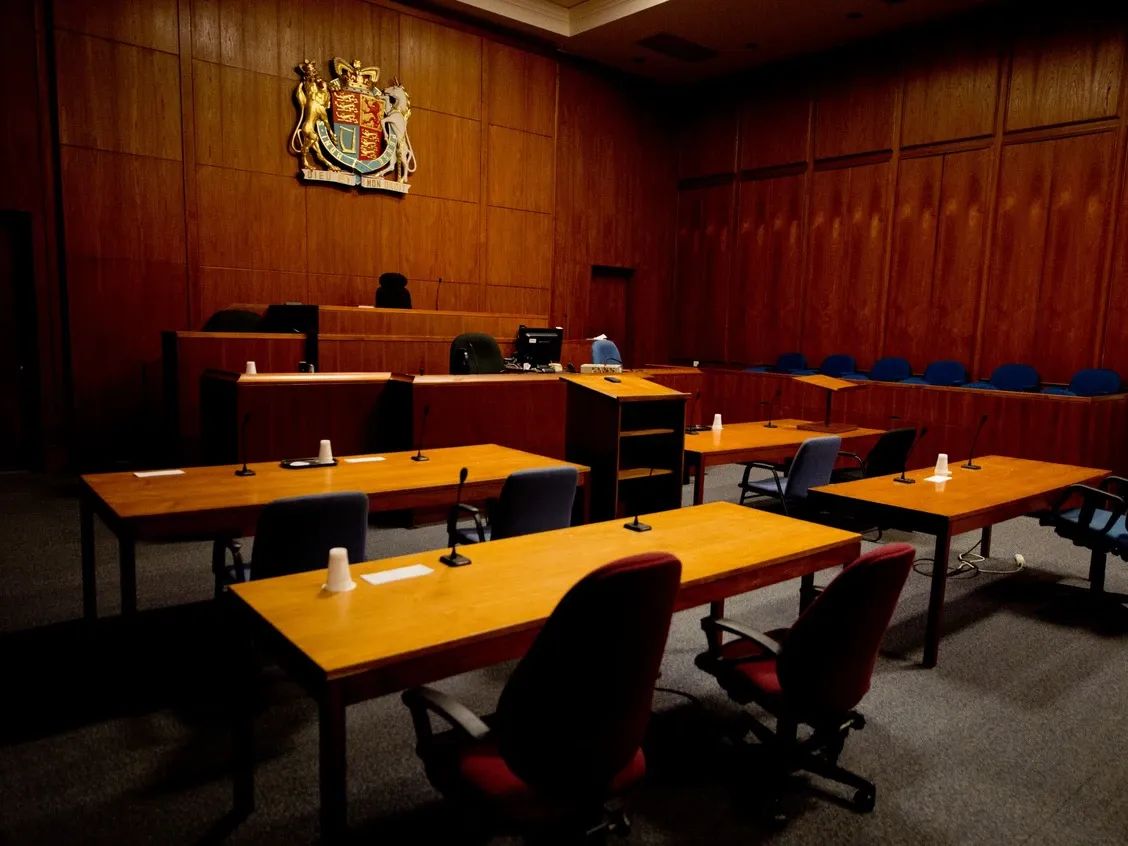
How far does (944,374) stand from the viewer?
27.9 feet

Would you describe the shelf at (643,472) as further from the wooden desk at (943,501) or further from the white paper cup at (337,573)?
the white paper cup at (337,573)

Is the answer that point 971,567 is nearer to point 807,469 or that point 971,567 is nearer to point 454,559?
point 807,469

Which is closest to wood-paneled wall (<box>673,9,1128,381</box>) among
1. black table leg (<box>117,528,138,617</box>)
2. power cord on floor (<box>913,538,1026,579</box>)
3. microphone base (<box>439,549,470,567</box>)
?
power cord on floor (<box>913,538,1026,579</box>)

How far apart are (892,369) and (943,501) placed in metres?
5.73

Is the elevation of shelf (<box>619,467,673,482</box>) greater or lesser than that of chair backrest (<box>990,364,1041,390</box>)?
lesser

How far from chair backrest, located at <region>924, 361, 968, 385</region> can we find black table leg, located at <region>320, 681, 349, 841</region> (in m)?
8.10

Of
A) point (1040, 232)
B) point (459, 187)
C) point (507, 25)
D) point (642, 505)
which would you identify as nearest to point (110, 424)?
point (459, 187)

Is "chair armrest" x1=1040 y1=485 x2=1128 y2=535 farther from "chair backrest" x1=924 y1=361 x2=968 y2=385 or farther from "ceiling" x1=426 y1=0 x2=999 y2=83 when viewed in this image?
"ceiling" x1=426 y1=0 x2=999 y2=83

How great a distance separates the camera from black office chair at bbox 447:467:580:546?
3383mm

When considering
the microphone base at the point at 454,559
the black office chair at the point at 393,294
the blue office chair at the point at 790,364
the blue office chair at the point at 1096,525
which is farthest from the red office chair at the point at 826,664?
the blue office chair at the point at 790,364

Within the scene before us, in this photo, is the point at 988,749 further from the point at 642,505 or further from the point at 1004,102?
the point at 1004,102

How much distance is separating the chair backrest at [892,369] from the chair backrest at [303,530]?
7495 mm

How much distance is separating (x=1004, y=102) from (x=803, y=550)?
7.75m

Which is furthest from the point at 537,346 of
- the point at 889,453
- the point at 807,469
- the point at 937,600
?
the point at 937,600
